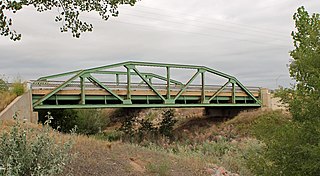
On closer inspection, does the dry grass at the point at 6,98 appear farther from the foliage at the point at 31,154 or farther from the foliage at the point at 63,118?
the foliage at the point at 31,154

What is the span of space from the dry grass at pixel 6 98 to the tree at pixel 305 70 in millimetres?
14876

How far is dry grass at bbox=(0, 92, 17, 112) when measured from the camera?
709 inches

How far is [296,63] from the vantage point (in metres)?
5.46

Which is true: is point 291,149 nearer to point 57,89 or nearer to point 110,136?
point 57,89

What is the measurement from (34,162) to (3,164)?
0.54 metres

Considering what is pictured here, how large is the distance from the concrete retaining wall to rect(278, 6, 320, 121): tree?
13.4 meters

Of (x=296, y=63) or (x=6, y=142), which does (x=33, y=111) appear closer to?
(x=6, y=142)

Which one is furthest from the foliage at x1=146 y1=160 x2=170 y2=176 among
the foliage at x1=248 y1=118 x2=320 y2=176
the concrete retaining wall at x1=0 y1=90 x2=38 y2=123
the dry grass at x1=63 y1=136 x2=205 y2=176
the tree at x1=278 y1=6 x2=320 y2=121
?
the concrete retaining wall at x1=0 y1=90 x2=38 y2=123

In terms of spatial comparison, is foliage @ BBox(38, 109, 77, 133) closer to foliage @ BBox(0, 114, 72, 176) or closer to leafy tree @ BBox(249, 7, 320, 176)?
foliage @ BBox(0, 114, 72, 176)

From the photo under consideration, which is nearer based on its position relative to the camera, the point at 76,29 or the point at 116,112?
the point at 76,29

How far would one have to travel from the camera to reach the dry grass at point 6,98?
59.1 ft

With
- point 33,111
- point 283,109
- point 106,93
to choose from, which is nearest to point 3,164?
point 283,109

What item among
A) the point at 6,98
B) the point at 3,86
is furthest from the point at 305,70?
the point at 3,86

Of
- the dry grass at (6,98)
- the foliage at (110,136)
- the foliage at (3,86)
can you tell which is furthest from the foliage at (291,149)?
the foliage at (110,136)
